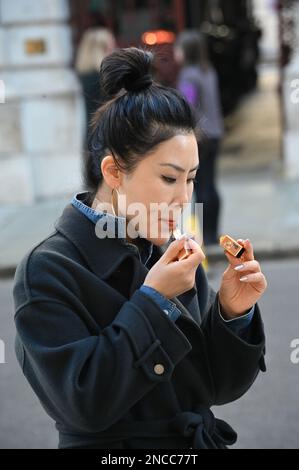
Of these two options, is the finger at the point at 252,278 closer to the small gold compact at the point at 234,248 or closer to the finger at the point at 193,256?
the small gold compact at the point at 234,248

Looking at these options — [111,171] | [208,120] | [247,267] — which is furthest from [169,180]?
[208,120]

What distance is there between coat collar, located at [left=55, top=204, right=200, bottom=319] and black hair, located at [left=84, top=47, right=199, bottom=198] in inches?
4.6

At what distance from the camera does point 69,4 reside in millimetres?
10688

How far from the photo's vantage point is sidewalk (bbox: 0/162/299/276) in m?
7.78

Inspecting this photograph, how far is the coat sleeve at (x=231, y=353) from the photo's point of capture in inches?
72.5

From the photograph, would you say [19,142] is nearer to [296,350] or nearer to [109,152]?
[296,350]

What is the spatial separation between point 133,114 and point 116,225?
25cm

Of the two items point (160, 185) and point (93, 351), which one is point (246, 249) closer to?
point (160, 185)

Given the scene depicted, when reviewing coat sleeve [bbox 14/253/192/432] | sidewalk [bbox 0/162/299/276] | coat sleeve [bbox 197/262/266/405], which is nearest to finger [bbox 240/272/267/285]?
coat sleeve [bbox 197/262/266/405]

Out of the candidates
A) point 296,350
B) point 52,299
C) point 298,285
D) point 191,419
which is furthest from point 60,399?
point 298,285

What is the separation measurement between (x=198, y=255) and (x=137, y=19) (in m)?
10.1

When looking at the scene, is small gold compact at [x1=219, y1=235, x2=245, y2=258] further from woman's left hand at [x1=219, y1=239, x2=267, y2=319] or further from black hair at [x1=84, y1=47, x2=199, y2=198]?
black hair at [x1=84, y1=47, x2=199, y2=198]

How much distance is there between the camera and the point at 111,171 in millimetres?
1769

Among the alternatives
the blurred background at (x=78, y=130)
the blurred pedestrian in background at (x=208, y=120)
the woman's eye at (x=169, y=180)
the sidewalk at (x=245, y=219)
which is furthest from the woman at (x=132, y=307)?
the blurred pedestrian in background at (x=208, y=120)
